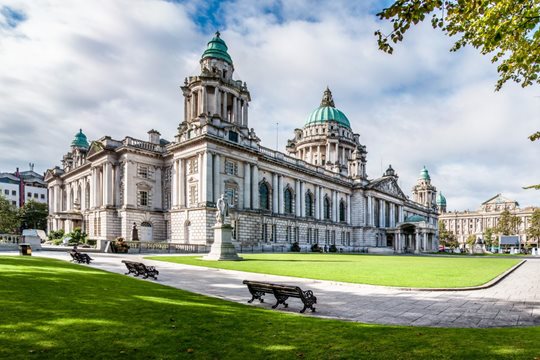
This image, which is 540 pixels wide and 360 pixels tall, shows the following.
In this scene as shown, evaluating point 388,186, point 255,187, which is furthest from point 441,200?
point 255,187

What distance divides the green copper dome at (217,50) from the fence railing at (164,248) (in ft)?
94.3

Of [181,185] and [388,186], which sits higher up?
[388,186]

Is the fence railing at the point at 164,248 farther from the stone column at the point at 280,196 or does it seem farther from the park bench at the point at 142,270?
the park bench at the point at 142,270

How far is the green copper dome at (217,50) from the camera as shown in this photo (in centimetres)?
5431

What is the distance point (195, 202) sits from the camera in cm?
4719

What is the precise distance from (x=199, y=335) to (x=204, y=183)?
38.5 meters

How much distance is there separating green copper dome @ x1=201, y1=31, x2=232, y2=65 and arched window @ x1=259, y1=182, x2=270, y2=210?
19.8 metres

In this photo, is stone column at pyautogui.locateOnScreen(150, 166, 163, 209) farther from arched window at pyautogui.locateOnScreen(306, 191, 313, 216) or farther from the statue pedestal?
the statue pedestal

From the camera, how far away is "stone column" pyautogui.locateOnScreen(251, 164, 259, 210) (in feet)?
172

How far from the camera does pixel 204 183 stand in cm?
4522

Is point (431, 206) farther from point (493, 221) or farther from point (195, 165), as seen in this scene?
point (195, 165)

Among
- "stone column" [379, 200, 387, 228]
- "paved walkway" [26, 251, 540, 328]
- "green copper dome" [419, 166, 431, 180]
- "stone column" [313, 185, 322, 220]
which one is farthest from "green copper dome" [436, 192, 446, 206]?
"paved walkway" [26, 251, 540, 328]

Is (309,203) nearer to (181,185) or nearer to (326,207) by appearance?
(326,207)

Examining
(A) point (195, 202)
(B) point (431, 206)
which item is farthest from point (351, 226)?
(B) point (431, 206)
